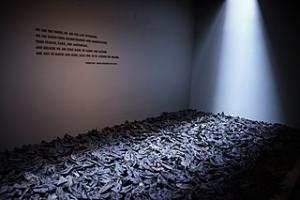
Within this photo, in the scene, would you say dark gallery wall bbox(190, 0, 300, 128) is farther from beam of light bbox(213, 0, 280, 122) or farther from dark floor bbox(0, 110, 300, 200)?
dark floor bbox(0, 110, 300, 200)

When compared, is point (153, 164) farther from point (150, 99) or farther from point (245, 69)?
point (245, 69)

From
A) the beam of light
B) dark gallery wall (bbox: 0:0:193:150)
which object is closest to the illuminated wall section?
the beam of light

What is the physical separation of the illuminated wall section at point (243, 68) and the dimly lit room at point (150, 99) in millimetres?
20

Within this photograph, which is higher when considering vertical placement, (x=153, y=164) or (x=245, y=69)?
(x=245, y=69)

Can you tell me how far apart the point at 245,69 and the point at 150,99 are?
6.51 ft

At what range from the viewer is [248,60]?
15.7ft

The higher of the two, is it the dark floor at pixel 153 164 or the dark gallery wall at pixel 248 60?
the dark gallery wall at pixel 248 60

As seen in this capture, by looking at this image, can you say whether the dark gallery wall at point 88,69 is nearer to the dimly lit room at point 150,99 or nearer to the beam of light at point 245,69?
the dimly lit room at point 150,99

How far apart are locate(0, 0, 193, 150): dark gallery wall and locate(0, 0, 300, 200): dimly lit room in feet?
0.05

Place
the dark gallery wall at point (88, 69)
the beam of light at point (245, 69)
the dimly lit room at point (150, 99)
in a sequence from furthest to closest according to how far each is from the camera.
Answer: the beam of light at point (245, 69) → the dark gallery wall at point (88, 69) → the dimly lit room at point (150, 99)

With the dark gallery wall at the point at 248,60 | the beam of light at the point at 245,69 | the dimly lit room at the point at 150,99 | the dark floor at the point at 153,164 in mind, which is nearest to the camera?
the dark floor at the point at 153,164

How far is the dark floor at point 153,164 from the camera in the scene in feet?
6.81

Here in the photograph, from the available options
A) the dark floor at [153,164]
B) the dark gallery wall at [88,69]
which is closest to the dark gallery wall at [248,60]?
the dark gallery wall at [88,69]

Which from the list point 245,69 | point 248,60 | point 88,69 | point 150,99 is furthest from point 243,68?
point 88,69
